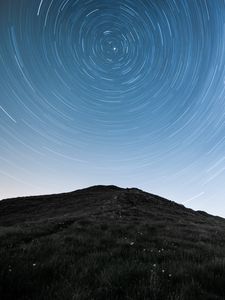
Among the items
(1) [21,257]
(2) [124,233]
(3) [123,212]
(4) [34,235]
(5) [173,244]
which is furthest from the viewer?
(3) [123,212]

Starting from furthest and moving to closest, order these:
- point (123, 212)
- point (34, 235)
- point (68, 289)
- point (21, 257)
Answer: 1. point (123, 212)
2. point (34, 235)
3. point (21, 257)
4. point (68, 289)

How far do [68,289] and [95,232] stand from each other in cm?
891

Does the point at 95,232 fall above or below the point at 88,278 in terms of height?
above

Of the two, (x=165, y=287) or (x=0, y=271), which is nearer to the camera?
(x=165, y=287)

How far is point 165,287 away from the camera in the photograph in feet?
22.9

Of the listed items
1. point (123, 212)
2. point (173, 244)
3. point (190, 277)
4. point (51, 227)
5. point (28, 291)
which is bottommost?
point (28, 291)

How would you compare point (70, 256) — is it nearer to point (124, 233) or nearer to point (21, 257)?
point (21, 257)

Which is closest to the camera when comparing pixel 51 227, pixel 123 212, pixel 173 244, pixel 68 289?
pixel 68 289

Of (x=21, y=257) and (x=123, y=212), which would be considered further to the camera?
(x=123, y=212)

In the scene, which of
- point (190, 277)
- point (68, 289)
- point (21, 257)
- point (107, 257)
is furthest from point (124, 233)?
point (68, 289)

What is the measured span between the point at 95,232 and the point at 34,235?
9.31 feet

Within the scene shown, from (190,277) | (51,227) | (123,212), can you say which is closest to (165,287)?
(190,277)

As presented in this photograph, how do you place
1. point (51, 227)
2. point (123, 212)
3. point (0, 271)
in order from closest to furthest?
point (0, 271) → point (51, 227) → point (123, 212)

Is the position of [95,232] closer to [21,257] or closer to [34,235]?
[34,235]
